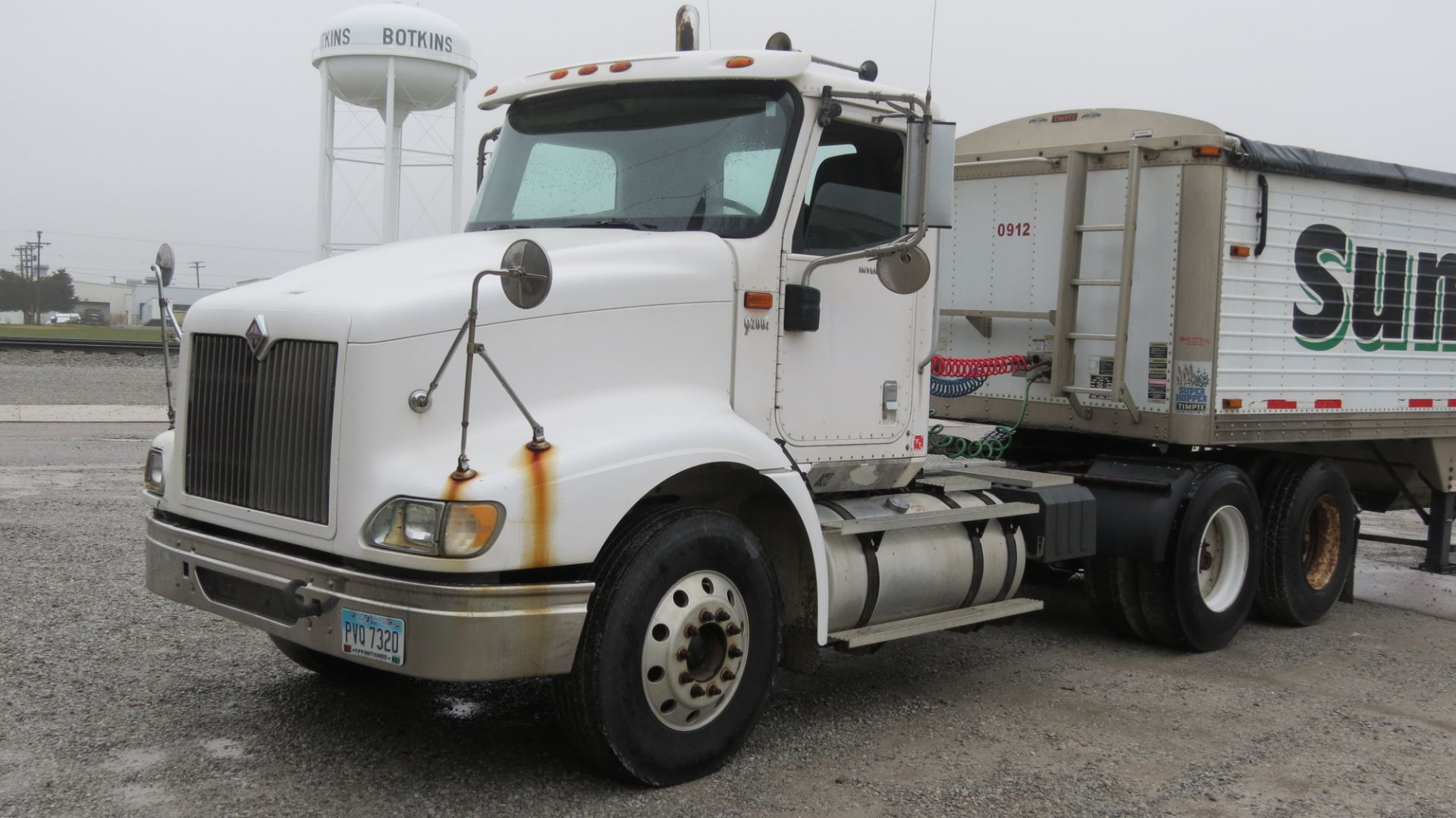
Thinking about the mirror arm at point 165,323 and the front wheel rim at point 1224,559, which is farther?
the front wheel rim at point 1224,559

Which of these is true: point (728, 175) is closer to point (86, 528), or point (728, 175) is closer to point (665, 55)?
point (665, 55)

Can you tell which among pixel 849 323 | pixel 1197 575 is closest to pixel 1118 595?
pixel 1197 575

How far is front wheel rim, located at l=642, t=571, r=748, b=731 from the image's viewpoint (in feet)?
15.9

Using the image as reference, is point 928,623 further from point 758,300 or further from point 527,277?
point 527,277

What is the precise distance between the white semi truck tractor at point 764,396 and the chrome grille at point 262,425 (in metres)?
0.02

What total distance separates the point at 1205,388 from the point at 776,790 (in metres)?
3.87

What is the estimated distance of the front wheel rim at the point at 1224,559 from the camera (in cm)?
788

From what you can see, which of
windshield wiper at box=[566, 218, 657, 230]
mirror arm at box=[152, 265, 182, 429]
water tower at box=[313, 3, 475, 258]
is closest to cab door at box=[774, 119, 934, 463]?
windshield wiper at box=[566, 218, 657, 230]

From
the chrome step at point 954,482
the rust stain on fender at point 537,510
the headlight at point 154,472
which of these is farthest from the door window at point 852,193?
the headlight at point 154,472

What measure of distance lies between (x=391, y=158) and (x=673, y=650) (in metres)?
39.1

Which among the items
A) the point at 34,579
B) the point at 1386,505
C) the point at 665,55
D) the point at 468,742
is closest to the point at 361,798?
A: the point at 468,742

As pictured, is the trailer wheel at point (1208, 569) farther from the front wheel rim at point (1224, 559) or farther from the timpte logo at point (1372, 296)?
the timpte logo at point (1372, 296)

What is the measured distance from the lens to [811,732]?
5773 mm

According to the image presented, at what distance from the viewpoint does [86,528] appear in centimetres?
1002
